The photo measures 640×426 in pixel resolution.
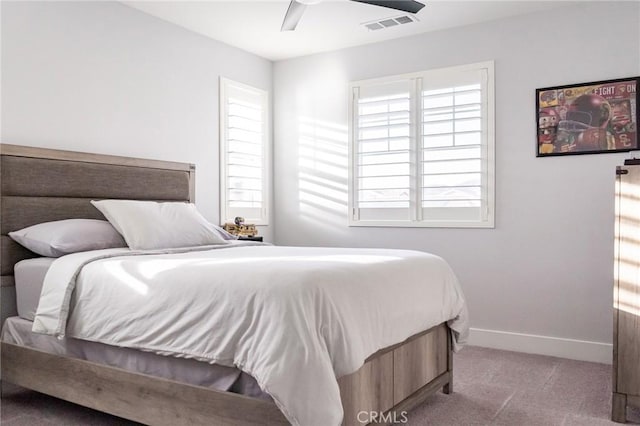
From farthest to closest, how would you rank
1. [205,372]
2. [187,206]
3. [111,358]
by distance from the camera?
[187,206], [111,358], [205,372]

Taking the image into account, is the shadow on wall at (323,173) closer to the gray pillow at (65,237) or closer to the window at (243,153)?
Result: the window at (243,153)

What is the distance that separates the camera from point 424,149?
14.4 ft

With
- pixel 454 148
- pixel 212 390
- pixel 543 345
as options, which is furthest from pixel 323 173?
pixel 212 390

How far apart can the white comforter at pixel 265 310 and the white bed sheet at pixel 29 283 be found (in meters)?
0.17

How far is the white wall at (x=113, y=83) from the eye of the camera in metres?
3.19

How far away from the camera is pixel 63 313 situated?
2480 mm

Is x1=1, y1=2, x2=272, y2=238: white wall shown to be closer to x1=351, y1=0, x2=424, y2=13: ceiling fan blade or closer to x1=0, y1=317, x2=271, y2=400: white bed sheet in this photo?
x1=0, y1=317, x2=271, y2=400: white bed sheet

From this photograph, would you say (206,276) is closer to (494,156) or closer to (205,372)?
(205,372)

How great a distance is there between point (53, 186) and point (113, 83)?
2.92 ft

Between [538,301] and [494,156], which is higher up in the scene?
[494,156]

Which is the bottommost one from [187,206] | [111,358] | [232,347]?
[111,358]

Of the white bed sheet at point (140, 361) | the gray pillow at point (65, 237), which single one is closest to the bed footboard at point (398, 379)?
the white bed sheet at point (140, 361)

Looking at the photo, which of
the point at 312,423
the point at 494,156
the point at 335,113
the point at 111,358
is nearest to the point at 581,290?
the point at 494,156

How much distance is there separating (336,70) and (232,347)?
3.42 m
